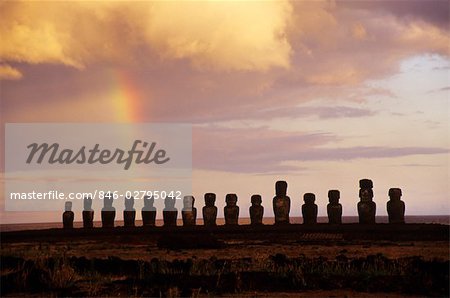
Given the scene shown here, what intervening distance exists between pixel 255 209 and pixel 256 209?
60mm

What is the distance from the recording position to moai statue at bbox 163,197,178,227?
46.9 meters

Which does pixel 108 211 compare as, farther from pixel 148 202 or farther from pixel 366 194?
pixel 366 194

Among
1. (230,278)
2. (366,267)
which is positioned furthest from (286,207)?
(230,278)

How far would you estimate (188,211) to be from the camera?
46.2 m

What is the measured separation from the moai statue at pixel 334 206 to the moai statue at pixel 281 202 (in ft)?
7.85

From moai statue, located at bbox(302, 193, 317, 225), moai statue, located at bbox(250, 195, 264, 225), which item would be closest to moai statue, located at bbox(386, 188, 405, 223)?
moai statue, located at bbox(302, 193, 317, 225)

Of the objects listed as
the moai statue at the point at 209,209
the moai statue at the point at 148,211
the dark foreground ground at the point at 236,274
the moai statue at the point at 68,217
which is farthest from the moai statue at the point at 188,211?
the dark foreground ground at the point at 236,274

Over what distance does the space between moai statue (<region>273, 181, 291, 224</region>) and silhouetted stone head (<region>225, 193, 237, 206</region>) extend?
10.5ft

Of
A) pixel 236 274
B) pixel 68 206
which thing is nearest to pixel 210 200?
pixel 68 206

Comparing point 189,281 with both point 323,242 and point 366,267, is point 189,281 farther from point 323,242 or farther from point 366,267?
point 323,242

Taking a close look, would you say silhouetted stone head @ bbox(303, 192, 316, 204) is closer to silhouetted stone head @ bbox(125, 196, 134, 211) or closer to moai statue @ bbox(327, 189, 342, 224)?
moai statue @ bbox(327, 189, 342, 224)

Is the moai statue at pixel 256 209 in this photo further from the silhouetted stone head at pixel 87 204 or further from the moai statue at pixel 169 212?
the silhouetted stone head at pixel 87 204

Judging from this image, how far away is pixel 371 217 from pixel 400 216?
62.6 inches

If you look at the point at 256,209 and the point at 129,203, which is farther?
the point at 129,203
